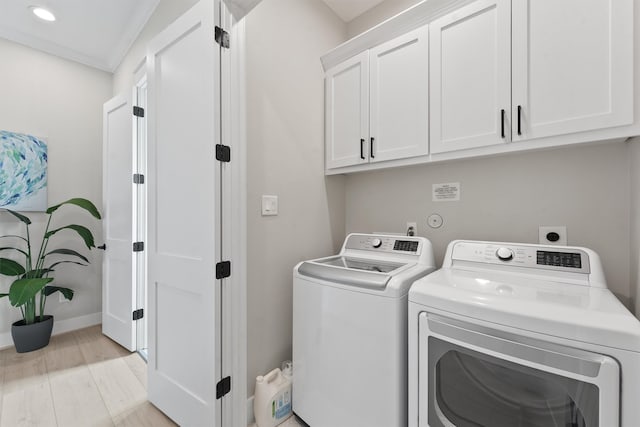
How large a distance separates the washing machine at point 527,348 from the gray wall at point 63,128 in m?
3.43

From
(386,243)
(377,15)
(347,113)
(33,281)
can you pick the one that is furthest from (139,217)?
(377,15)

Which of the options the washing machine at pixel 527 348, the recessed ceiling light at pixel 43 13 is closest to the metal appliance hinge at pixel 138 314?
the washing machine at pixel 527 348

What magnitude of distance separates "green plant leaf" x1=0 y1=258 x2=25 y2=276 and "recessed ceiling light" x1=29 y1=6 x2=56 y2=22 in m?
2.10

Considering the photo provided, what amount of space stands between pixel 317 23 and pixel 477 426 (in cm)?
248

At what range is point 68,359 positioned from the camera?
7.28ft

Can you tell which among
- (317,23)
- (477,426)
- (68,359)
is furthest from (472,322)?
(68,359)

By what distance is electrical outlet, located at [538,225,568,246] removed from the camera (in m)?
1.39

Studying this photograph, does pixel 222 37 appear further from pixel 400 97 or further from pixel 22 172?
pixel 22 172

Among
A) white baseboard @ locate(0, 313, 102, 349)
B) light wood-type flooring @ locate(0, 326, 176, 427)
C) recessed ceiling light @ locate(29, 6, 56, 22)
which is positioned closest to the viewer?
light wood-type flooring @ locate(0, 326, 176, 427)

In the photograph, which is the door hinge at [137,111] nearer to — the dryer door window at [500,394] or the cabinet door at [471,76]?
the cabinet door at [471,76]

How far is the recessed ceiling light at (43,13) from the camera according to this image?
2241 mm

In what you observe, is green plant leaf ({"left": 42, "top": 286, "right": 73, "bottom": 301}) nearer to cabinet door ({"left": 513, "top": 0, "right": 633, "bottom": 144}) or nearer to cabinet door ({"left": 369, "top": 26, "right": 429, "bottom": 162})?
cabinet door ({"left": 369, "top": 26, "right": 429, "bottom": 162})

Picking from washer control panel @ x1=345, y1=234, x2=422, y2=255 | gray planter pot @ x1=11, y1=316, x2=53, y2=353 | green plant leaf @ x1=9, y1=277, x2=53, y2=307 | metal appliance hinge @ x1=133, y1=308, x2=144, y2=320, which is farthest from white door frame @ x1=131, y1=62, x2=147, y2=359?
washer control panel @ x1=345, y1=234, x2=422, y2=255

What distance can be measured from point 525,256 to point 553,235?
0.27 m
